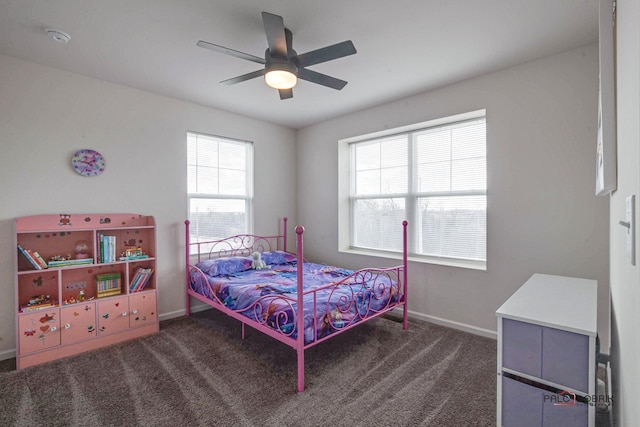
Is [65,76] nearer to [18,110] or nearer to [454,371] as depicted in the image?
[18,110]

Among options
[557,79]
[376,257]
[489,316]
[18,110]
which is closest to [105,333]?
[18,110]

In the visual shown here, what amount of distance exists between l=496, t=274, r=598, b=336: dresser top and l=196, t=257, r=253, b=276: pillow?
9.44 feet

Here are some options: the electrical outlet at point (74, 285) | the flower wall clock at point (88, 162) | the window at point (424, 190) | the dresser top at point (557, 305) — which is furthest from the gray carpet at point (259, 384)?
the flower wall clock at point (88, 162)

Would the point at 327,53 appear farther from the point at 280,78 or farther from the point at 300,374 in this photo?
the point at 300,374

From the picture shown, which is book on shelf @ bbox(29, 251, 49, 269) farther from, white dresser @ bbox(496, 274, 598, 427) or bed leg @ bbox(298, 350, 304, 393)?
white dresser @ bbox(496, 274, 598, 427)

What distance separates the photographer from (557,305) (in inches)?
65.5

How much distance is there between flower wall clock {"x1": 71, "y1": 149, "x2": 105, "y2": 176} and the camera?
3.01 m

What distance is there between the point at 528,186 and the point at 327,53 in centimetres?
220

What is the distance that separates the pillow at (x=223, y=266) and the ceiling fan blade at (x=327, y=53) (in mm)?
2407

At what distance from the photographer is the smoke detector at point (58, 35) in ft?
7.42

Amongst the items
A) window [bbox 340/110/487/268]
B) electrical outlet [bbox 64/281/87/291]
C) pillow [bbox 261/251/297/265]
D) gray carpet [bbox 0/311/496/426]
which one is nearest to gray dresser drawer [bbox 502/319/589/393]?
gray carpet [bbox 0/311/496/426]

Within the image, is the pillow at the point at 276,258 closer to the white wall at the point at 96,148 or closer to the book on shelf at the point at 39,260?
the white wall at the point at 96,148

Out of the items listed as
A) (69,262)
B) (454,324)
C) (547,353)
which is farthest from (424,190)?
(69,262)

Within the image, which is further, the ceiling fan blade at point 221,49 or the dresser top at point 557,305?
the ceiling fan blade at point 221,49
